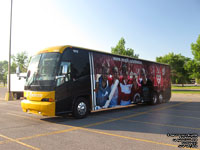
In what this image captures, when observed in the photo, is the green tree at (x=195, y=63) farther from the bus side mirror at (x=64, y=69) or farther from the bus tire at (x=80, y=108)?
the bus side mirror at (x=64, y=69)

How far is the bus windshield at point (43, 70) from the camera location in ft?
26.5

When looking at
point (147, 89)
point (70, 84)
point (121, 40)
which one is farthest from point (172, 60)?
point (70, 84)

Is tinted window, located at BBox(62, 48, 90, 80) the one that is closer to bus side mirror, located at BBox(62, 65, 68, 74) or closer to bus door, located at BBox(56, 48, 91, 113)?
bus door, located at BBox(56, 48, 91, 113)

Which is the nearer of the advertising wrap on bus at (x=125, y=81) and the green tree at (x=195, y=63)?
the advertising wrap on bus at (x=125, y=81)

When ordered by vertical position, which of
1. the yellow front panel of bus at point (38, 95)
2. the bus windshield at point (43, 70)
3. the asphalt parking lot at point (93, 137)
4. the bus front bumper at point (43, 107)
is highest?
the bus windshield at point (43, 70)

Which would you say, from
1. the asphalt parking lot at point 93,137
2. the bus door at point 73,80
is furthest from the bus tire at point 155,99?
the asphalt parking lot at point 93,137

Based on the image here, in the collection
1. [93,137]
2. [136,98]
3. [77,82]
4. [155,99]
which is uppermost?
[77,82]

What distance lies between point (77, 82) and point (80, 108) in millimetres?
1205

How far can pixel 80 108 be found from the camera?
891cm

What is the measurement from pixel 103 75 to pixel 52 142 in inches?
229

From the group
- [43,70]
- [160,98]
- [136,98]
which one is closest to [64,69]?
[43,70]

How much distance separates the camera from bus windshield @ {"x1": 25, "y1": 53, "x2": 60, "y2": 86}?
318 inches

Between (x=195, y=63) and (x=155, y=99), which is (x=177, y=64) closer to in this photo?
(x=195, y=63)

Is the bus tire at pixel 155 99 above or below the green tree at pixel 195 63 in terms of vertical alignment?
below
